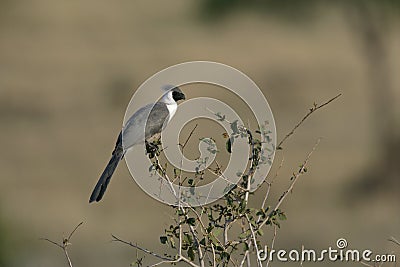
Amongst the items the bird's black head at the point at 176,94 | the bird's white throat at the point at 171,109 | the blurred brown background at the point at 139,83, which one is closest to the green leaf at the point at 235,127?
the bird's white throat at the point at 171,109

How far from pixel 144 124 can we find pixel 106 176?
0.27 m

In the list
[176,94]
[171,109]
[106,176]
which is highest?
[176,94]

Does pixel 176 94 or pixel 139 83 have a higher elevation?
pixel 139 83

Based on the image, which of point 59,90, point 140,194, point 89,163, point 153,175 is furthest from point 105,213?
point 153,175

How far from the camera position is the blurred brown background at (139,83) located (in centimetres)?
956

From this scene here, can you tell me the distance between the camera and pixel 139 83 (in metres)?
12.9

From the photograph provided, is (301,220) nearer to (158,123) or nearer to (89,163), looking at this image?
(89,163)

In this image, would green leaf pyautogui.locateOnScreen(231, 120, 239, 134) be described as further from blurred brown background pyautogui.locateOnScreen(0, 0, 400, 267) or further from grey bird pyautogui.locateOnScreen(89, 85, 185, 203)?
blurred brown background pyautogui.locateOnScreen(0, 0, 400, 267)

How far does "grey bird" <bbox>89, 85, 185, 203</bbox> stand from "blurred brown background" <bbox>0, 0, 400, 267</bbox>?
2.91 metres

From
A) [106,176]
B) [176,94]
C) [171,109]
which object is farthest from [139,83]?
[106,176]

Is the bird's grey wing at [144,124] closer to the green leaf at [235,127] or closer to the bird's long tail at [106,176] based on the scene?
the bird's long tail at [106,176]

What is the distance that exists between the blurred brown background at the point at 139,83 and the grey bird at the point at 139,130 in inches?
114

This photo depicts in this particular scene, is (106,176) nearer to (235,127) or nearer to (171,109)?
(171,109)

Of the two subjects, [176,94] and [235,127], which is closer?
[235,127]
